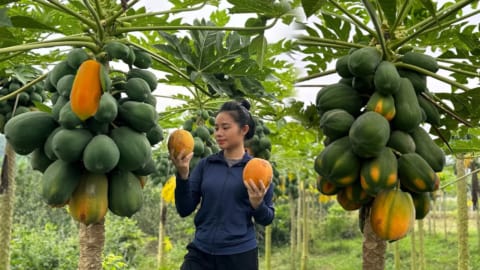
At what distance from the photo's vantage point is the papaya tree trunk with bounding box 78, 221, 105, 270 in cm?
155

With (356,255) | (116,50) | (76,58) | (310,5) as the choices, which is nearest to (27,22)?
(76,58)

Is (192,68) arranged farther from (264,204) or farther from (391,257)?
(391,257)

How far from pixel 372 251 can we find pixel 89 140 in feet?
3.01

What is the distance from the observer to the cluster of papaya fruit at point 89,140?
4.77ft

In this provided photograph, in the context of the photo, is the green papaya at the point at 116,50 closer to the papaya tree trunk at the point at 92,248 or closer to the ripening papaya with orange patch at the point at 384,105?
the papaya tree trunk at the point at 92,248

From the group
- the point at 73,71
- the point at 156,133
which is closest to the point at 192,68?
the point at 156,133

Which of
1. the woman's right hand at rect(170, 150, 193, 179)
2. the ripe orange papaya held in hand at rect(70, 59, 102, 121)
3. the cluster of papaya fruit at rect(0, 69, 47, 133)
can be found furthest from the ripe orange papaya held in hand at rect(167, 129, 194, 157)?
the cluster of papaya fruit at rect(0, 69, 47, 133)

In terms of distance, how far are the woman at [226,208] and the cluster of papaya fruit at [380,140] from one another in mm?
866

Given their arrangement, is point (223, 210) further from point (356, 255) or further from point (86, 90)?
point (356, 255)

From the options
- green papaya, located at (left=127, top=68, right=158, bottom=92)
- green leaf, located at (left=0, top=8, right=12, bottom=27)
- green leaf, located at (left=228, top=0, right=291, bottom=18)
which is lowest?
green papaya, located at (left=127, top=68, right=158, bottom=92)

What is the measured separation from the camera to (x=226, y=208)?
252cm

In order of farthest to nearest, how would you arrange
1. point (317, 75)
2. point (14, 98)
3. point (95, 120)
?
1. point (14, 98)
2. point (317, 75)
3. point (95, 120)

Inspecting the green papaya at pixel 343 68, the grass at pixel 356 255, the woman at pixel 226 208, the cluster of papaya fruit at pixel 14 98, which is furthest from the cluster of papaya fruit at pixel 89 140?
the grass at pixel 356 255

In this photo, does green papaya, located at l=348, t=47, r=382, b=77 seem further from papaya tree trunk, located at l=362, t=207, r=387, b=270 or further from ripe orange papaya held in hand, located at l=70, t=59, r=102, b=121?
ripe orange papaya held in hand, located at l=70, t=59, r=102, b=121
